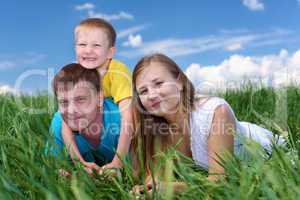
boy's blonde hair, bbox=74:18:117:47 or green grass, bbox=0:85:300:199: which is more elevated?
boy's blonde hair, bbox=74:18:117:47

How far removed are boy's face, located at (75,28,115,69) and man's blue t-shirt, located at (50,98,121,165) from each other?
0.75 feet

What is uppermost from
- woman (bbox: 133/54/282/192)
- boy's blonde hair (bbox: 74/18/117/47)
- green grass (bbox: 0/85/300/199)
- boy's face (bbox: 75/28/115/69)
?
boy's blonde hair (bbox: 74/18/117/47)

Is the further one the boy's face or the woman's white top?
the boy's face

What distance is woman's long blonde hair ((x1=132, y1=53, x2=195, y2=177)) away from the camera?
244cm

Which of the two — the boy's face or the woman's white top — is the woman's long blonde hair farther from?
the boy's face

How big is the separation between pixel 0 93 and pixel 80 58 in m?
2.42

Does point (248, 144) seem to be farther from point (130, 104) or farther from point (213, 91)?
point (213, 91)

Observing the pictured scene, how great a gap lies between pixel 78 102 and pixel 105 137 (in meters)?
0.30

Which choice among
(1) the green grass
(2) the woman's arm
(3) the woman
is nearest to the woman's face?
(3) the woman

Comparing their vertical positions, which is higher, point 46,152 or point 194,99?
point 194,99

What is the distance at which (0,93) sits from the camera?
5008 millimetres

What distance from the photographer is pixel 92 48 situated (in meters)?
2.87

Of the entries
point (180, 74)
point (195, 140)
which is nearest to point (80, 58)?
point (180, 74)

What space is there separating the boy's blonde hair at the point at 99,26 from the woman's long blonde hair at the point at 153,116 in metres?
0.58
